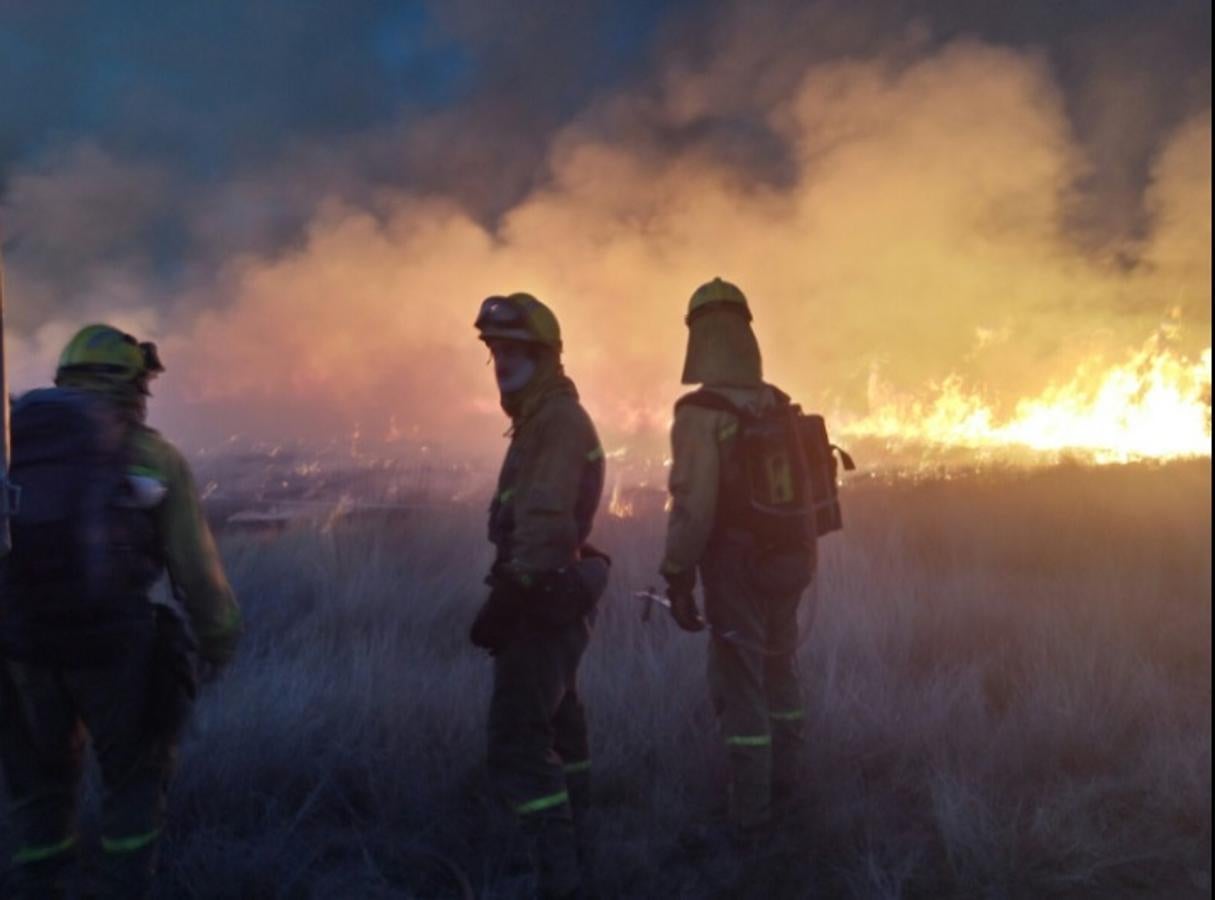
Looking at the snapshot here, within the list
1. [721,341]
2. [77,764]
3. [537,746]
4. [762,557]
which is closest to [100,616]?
[77,764]

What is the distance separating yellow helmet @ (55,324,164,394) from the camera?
2.72 m

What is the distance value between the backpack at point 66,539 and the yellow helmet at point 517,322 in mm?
1183

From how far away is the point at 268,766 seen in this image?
397 cm

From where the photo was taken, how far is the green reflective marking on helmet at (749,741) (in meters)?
3.61

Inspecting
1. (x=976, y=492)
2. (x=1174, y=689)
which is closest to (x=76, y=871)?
(x=1174, y=689)

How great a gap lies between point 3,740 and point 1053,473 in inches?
410

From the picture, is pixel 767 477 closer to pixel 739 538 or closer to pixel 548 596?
pixel 739 538

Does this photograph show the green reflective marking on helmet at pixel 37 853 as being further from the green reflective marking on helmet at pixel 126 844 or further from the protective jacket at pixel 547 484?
the protective jacket at pixel 547 484

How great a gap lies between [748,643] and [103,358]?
2442 mm

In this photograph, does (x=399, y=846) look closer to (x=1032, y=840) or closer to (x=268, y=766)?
(x=268, y=766)

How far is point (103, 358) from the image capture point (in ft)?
8.93

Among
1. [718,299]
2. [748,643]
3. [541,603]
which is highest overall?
[718,299]

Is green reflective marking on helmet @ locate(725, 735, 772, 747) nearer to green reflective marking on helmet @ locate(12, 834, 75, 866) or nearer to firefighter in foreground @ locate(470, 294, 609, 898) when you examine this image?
firefighter in foreground @ locate(470, 294, 609, 898)

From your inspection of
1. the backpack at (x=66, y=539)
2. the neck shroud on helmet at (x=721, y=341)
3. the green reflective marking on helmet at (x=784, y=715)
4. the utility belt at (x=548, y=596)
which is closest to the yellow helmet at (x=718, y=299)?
the neck shroud on helmet at (x=721, y=341)
